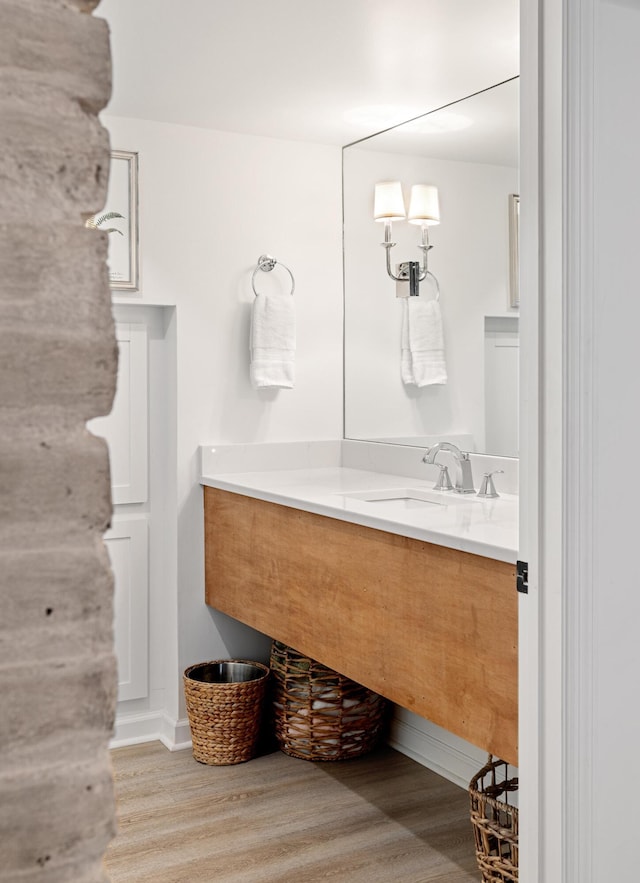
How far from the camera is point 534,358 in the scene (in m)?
1.54

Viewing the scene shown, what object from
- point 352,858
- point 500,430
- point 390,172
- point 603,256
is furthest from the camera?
point 390,172

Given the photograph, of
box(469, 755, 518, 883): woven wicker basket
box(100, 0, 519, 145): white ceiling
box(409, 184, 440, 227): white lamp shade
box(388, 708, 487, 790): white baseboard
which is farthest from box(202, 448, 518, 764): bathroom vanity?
box(100, 0, 519, 145): white ceiling

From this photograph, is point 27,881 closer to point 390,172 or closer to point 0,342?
point 0,342

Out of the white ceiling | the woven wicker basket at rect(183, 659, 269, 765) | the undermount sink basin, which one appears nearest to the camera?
the white ceiling

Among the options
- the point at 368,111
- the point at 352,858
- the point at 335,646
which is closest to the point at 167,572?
the point at 335,646

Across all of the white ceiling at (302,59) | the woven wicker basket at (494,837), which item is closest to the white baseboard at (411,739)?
the woven wicker basket at (494,837)

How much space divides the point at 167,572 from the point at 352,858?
1.35 meters

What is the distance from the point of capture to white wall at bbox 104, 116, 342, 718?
3322 mm

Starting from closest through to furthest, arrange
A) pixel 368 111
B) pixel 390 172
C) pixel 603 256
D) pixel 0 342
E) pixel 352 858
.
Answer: pixel 0 342 < pixel 603 256 < pixel 352 858 < pixel 368 111 < pixel 390 172

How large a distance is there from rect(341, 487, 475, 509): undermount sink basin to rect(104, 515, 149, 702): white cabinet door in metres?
0.96

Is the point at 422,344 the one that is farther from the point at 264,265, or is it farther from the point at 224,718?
the point at 224,718

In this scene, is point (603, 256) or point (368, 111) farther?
point (368, 111)

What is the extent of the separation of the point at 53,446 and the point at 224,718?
2.67 meters

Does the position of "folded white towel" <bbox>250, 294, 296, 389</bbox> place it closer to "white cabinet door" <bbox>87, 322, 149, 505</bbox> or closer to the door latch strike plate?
"white cabinet door" <bbox>87, 322, 149, 505</bbox>
